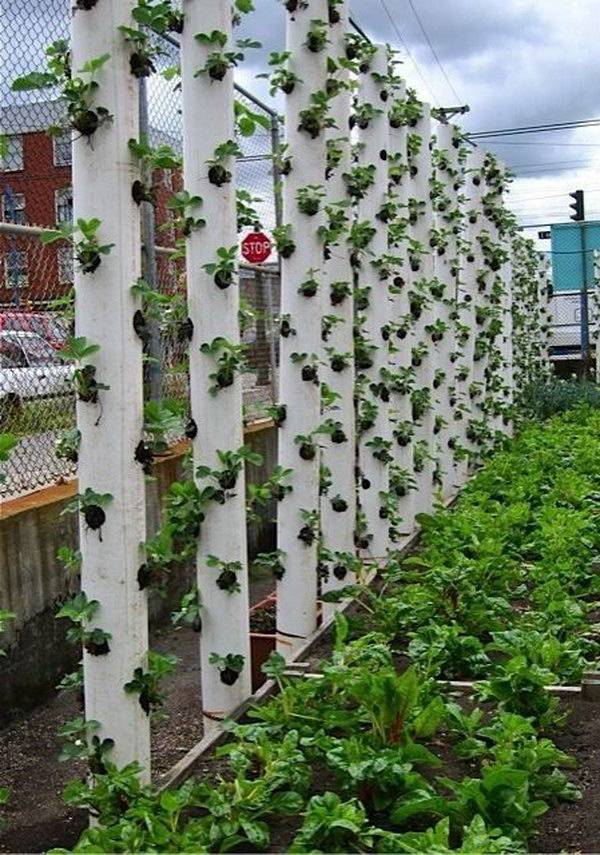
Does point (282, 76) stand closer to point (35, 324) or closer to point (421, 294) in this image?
point (35, 324)

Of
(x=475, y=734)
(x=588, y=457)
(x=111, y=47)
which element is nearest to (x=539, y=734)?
(x=475, y=734)

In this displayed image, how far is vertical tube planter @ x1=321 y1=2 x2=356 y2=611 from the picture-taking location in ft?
18.7

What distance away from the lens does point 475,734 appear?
3605 millimetres

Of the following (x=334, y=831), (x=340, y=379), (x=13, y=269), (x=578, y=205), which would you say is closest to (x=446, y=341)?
(x=340, y=379)

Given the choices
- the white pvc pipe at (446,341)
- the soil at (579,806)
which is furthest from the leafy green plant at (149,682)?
the white pvc pipe at (446,341)

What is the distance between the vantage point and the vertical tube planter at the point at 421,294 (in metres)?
7.84

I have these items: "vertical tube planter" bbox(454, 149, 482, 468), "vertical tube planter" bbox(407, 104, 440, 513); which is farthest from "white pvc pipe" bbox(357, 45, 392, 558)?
"vertical tube planter" bbox(454, 149, 482, 468)

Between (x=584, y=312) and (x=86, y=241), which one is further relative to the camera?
(x=584, y=312)

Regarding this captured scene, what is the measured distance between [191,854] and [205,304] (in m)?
1.99

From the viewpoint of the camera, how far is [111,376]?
Answer: 3287 millimetres

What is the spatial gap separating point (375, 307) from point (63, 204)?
2.27 m

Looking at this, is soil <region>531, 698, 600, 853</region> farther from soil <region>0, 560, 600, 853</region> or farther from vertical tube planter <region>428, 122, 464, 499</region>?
vertical tube planter <region>428, 122, 464, 499</region>

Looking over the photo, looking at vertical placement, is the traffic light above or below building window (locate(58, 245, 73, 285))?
above

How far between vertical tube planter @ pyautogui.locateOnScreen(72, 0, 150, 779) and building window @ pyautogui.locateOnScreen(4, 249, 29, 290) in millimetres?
2240
